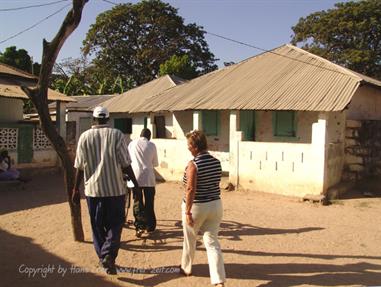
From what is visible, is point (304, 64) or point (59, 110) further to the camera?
point (59, 110)

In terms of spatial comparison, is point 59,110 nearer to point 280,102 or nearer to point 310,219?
point 280,102

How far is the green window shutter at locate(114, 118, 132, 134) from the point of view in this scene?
680 inches

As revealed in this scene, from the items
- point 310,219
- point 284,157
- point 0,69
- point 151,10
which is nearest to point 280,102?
point 284,157

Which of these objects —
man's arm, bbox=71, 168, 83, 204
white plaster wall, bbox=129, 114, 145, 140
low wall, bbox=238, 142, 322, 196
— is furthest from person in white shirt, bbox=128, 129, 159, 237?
white plaster wall, bbox=129, 114, 145, 140

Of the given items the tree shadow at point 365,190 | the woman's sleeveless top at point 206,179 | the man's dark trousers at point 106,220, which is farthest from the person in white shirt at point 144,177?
the tree shadow at point 365,190

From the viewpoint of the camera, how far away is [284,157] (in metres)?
10.3

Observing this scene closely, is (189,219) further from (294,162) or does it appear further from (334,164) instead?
(334,164)

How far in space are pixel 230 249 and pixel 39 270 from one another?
2474 millimetres

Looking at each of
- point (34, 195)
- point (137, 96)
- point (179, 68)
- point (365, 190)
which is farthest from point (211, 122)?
point (179, 68)

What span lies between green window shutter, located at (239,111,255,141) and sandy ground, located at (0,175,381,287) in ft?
13.6

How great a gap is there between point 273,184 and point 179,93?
5.68 metres

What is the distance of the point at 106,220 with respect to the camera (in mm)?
4688

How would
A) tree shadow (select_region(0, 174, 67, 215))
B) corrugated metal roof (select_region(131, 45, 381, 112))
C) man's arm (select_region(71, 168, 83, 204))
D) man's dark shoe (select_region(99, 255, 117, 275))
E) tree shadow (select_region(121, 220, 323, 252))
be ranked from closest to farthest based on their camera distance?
man's dark shoe (select_region(99, 255, 117, 275))
man's arm (select_region(71, 168, 83, 204))
tree shadow (select_region(121, 220, 323, 252))
tree shadow (select_region(0, 174, 67, 215))
corrugated metal roof (select_region(131, 45, 381, 112))

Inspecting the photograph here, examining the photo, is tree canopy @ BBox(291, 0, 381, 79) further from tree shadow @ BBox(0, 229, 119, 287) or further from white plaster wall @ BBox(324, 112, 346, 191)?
tree shadow @ BBox(0, 229, 119, 287)
